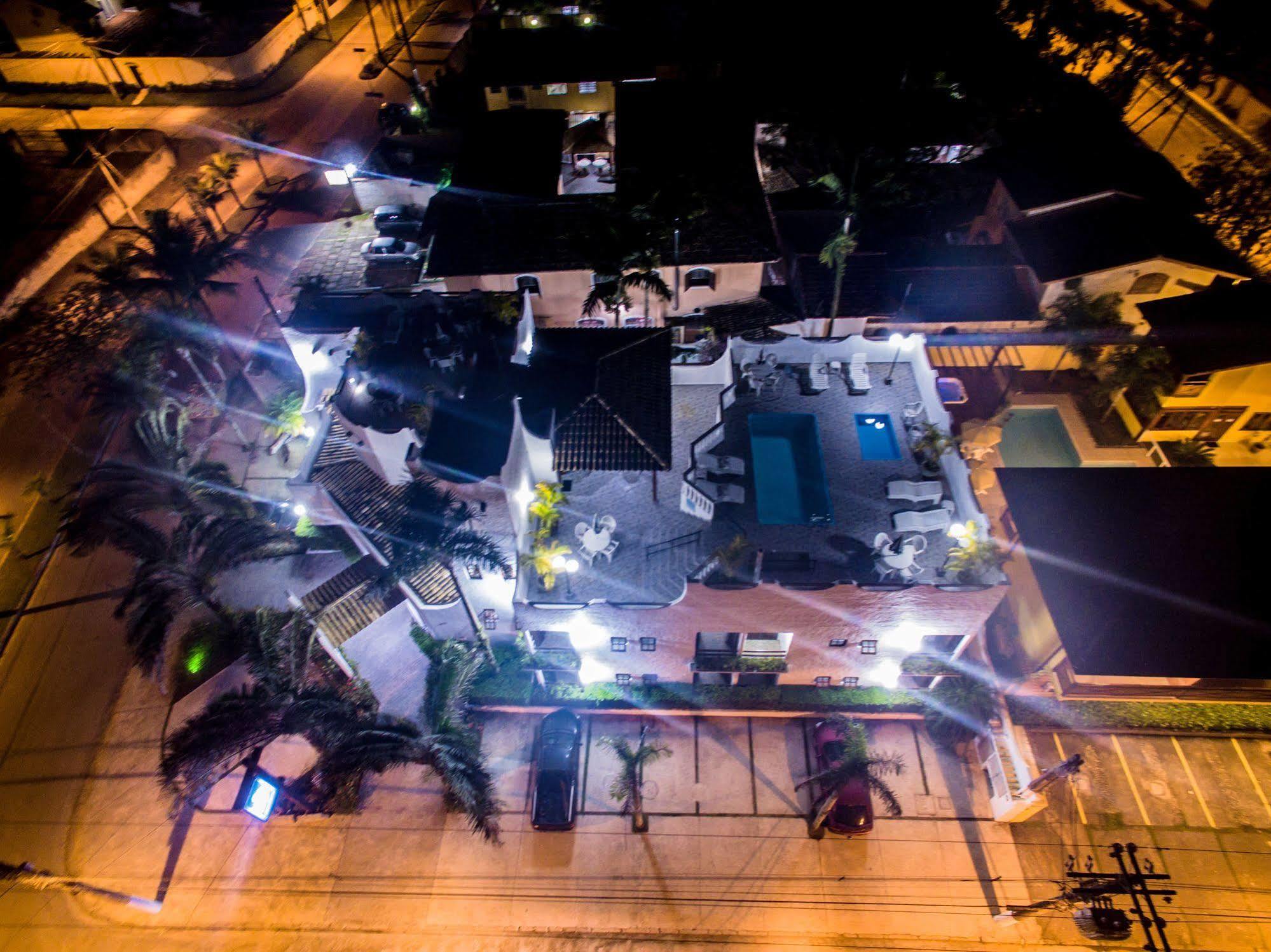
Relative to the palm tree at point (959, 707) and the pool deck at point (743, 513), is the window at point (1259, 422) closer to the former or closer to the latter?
the pool deck at point (743, 513)

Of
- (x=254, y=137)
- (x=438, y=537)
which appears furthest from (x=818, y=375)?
(x=254, y=137)

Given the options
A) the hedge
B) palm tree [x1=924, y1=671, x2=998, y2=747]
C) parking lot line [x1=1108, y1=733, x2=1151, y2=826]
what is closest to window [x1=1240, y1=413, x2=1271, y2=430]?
the hedge

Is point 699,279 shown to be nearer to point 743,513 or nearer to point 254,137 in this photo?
point 743,513

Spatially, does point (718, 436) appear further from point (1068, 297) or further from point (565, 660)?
point (1068, 297)

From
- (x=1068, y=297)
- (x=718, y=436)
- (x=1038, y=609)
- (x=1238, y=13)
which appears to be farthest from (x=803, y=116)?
(x=1238, y=13)

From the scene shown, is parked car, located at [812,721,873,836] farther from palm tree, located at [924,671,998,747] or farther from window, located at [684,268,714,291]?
window, located at [684,268,714,291]

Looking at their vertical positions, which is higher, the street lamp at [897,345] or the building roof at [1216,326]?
the building roof at [1216,326]

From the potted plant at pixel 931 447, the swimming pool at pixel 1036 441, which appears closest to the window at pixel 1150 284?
the swimming pool at pixel 1036 441
